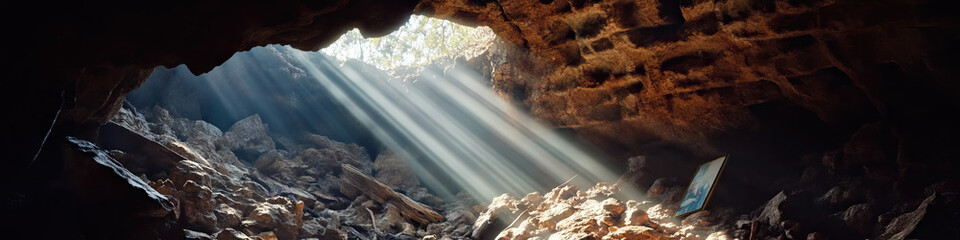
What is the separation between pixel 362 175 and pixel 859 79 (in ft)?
44.3

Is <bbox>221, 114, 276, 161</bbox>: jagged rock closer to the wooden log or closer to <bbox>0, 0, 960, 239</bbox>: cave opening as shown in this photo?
<bbox>0, 0, 960, 239</bbox>: cave opening

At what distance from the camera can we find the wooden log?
14930 millimetres

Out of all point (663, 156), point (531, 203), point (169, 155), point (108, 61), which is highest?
point (108, 61)

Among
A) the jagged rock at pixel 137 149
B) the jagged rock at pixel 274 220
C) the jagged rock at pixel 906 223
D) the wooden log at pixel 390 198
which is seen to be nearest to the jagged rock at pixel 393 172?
the wooden log at pixel 390 198

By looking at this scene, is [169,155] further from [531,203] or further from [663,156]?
[663,156]

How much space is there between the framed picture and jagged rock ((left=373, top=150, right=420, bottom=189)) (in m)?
12.0

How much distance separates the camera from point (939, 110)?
7.93m

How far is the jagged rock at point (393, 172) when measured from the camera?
19.9m

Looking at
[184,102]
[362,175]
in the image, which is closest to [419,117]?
[362,175]

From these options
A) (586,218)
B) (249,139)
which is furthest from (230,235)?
(249,139)

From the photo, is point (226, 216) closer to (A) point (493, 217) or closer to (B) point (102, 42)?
(B) point (102, 42)

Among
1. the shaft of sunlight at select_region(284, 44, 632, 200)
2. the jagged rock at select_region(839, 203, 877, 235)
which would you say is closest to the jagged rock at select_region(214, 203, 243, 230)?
the shaft of sunlight at select_region(284, 44, 632, 200)

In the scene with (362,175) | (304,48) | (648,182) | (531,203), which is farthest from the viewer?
(362,175)

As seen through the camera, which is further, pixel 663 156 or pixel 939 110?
pixel 663 156
